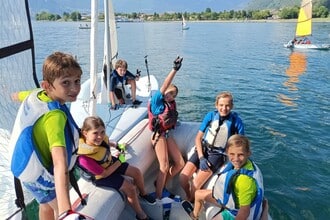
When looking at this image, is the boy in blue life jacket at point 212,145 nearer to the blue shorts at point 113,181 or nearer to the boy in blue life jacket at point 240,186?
the boy in blue life jacket at point 240,186

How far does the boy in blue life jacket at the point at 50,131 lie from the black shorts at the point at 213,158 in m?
1.96

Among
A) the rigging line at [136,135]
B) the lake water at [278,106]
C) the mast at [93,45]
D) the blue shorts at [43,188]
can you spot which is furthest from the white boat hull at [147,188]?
the lake water at [278,106]

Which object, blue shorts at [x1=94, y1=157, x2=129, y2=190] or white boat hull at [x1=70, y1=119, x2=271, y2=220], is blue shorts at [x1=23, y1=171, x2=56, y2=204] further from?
blue shorts at [x1=94, y1=157, x2=129, y2=190]

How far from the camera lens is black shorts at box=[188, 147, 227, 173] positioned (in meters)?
3.89

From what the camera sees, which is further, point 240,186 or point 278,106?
point 278,106

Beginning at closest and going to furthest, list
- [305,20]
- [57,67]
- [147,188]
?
[57,67] < [147,188] < [305,20]

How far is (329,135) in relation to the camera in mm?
7605

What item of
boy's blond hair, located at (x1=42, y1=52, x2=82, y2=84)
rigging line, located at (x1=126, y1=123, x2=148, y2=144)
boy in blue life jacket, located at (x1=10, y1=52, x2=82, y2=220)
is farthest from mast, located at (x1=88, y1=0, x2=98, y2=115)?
boy's blond hair, located at (x1=42, y1=52, x2=82, y2=84)

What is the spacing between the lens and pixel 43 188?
95.0 inches

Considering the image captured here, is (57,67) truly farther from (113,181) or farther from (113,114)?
(113,114)

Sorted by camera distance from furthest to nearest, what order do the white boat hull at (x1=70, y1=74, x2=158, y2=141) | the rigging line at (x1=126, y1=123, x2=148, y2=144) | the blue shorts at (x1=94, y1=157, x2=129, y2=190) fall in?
1. the white boat hull at (x1=70, y1=74, x2=158, y2=141)
2. the rigging line at (x1=126, y1=123, x2=148, y2=144)
3. the blue shorts at (x1=94, y1=157, x2=129, y2=190)

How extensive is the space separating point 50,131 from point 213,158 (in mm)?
2296

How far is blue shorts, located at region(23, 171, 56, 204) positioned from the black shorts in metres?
1.89

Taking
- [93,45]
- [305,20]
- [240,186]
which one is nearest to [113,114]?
[93,45]
